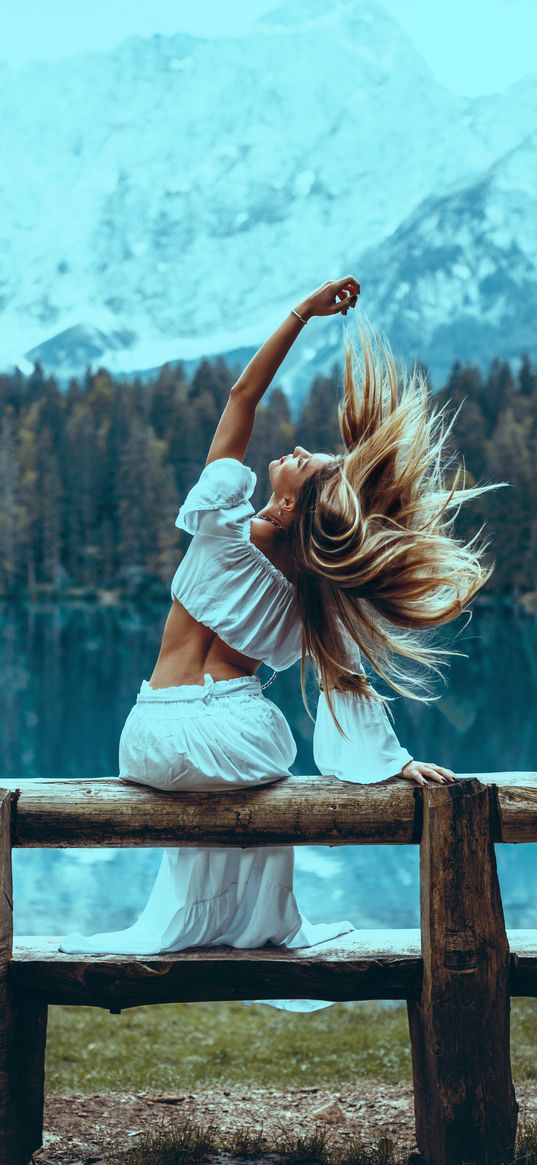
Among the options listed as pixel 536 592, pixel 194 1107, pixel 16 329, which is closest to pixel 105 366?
pixel 16 329

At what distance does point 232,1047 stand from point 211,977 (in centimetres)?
206

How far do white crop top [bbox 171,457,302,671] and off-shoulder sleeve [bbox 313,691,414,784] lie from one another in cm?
18

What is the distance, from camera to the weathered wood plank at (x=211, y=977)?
226cm

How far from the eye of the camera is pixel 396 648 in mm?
2414

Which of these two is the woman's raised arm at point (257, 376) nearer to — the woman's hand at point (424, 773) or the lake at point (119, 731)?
the lake at point (119, 731)

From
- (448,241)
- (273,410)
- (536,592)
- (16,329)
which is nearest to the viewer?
(536,592)

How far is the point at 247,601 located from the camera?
239cm

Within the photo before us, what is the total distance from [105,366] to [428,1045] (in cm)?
3612

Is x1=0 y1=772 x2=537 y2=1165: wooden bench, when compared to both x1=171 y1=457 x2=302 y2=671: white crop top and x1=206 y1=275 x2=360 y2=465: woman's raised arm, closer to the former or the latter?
x1=171 y1=457 x2=302 y2=671: white crop top

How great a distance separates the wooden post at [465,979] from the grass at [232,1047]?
103 cm

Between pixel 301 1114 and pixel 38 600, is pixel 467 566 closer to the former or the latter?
pixel 301 1114

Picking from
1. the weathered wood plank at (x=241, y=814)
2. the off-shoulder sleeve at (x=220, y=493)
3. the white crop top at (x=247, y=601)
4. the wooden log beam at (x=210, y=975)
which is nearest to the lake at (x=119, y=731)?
the white crop top at (x=247, y=601)

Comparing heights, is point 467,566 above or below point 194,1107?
above

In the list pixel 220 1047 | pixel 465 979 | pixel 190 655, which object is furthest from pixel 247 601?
pixel 220 1047
